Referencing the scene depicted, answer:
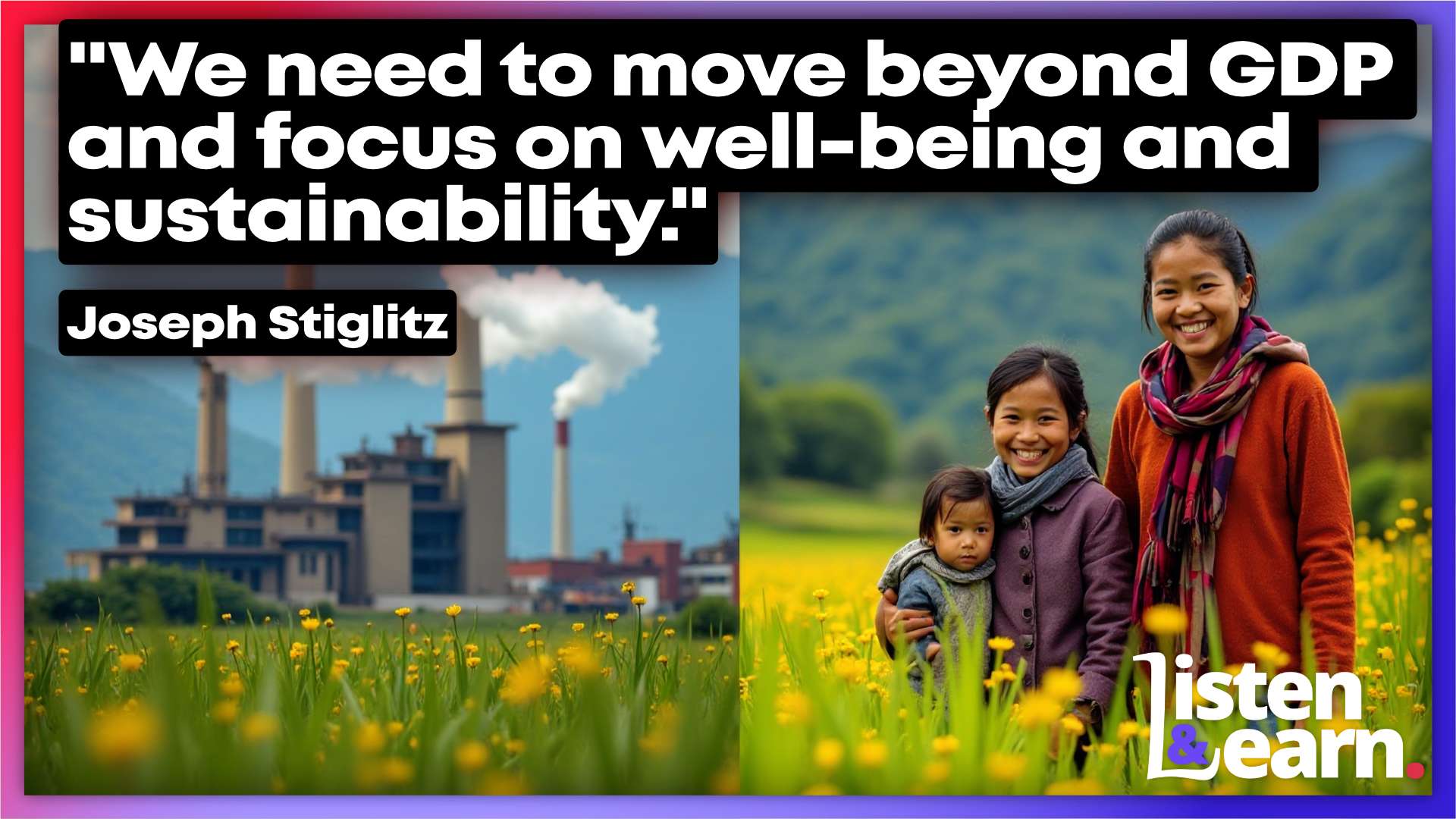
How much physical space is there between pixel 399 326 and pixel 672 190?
0.93 m

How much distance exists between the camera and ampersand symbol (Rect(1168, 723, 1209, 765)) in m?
4.08

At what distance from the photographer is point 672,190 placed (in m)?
4.33

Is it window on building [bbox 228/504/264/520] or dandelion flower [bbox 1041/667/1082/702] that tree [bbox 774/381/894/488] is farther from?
dandelion flower [bbox 1041/667/1082/702]

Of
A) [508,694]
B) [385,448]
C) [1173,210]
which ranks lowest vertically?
[508,694]

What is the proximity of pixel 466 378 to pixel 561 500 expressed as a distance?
48 cm

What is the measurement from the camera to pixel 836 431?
41.3 m

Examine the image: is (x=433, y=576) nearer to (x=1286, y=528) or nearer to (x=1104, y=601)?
(x=1104, y=601)

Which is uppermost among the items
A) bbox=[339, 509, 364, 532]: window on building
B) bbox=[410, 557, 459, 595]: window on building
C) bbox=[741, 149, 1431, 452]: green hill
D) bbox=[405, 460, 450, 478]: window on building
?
bbox=[741, 149, 1431, 452]: green hill

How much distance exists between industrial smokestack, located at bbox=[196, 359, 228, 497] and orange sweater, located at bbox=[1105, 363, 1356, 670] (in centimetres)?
277

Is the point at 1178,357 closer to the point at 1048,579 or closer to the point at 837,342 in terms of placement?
the point at 1048,579

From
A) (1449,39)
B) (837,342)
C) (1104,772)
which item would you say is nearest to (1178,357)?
(1104,772)

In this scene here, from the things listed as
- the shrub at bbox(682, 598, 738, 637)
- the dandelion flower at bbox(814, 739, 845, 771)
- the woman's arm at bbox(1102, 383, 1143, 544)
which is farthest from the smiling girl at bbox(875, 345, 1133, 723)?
the shrub at bbox(682, 598, 738, 637)

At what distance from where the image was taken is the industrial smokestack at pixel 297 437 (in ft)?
14.6

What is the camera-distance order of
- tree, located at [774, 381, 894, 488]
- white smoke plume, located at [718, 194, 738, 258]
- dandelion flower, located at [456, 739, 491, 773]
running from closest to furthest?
dandelion flower, located at [456, 739, 491, 773] < white smoke plume, located at [718, 194, 738, 258] < tree, located at [774, 381, 894, 488]
